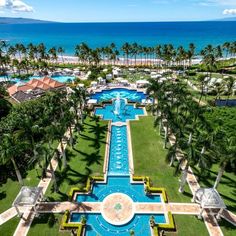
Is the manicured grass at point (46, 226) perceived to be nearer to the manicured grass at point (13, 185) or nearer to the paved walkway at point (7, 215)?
the paved walkway at point (7, 215)

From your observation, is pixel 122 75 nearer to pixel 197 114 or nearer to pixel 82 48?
pixel 82 48

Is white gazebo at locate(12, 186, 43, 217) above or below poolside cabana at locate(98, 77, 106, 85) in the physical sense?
below

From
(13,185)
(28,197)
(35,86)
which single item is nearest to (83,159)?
(13,185)

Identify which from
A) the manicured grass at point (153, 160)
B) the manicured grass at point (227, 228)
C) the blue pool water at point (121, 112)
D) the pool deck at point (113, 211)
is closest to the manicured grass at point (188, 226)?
the pool deck at point (113, 211)

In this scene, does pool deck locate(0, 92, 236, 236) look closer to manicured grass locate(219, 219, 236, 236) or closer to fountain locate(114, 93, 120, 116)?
manicured grass locate(219, 219, 236, 236)

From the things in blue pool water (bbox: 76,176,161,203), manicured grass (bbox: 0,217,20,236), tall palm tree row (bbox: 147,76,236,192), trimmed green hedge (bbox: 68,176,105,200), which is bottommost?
manicured grass (bbox: 0,217,20,236)

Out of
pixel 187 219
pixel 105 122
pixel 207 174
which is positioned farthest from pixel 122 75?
pixel 187 219

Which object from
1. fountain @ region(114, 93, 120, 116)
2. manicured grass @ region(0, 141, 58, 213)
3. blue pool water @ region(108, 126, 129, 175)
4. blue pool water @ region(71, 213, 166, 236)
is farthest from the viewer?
fountain @ region(114, 93, 120, 116)

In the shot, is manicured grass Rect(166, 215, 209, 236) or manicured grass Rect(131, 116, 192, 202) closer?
manicured grass Rect(166, 215, 209, 236)

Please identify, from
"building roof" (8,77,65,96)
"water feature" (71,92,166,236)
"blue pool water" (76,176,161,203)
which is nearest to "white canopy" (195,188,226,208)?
"water feature" (71,92,166,236)
